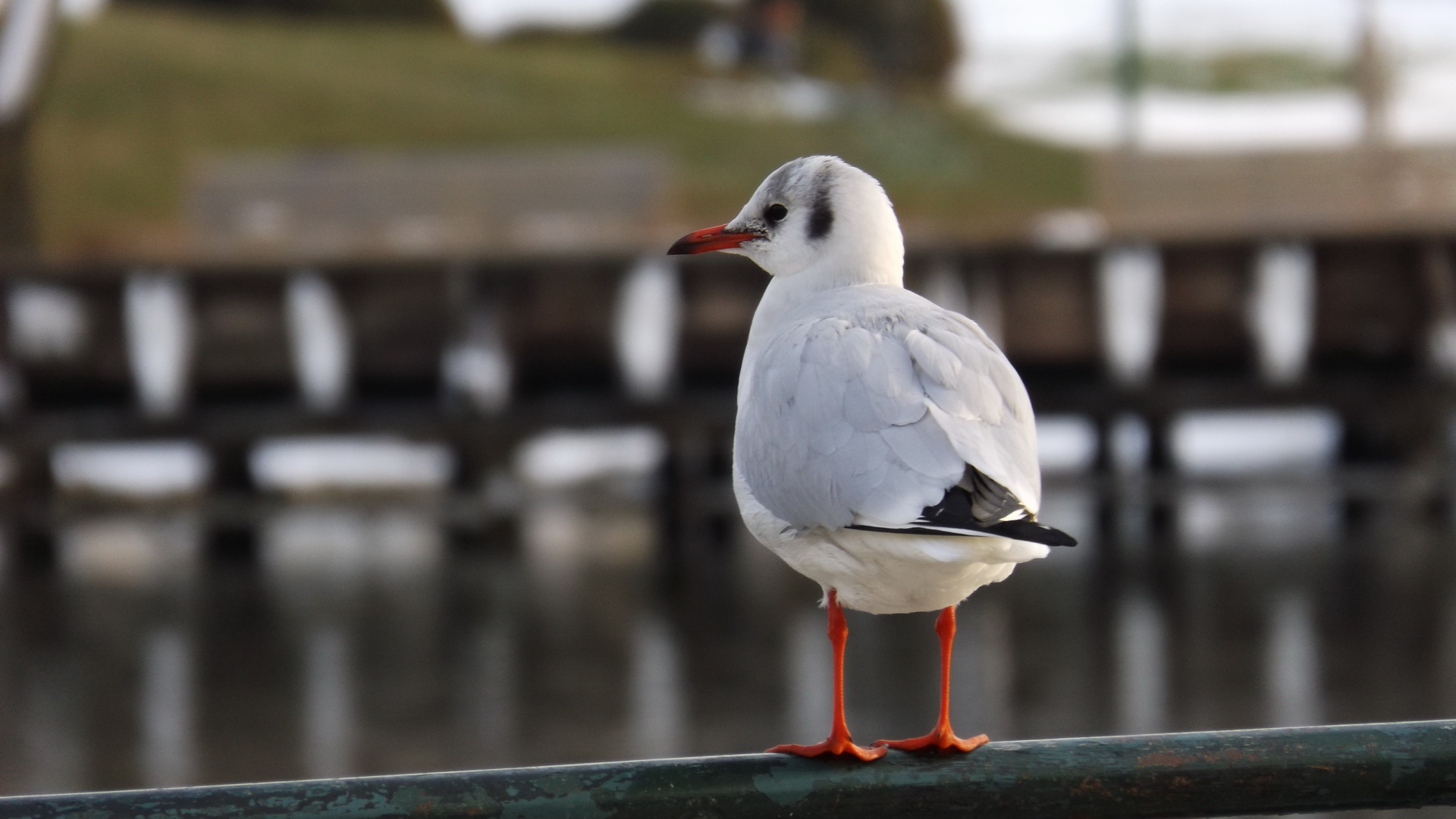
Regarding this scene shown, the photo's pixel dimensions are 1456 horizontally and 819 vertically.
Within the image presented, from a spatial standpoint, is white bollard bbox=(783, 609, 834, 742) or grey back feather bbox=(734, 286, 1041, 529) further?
white bollard bbox=(783, 609, 834, 742)

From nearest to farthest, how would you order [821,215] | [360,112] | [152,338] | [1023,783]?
[1023,783]
[821,215]
[152,338]
[360,112]

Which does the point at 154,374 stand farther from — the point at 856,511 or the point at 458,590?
the point at 856,511

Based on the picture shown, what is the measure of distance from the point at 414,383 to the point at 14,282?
2364mm

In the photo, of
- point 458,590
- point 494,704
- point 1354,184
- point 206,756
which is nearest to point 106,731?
point 206,756

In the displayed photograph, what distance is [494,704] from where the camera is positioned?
609 cm

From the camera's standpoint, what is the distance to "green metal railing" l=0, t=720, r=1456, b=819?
5.16 feet

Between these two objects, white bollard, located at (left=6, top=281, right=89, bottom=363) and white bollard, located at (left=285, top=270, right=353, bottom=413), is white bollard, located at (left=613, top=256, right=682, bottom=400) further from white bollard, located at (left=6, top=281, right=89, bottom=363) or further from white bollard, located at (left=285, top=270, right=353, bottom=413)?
white bollard, located at (left=6, top=281, right=89, bottom=363)

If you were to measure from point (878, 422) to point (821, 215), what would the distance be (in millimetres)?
402

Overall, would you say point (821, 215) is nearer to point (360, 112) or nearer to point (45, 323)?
point (45, 323)

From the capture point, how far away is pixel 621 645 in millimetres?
7043

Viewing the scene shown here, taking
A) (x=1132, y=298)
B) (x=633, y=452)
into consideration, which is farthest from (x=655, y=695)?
(x=633, y=452)

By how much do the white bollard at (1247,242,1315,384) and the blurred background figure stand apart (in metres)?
0.03

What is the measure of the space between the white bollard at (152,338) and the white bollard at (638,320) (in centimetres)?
255

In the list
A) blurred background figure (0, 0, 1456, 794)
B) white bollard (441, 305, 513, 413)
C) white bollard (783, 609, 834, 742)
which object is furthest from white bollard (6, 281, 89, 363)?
white bollard (783, 609, 834, 742)
